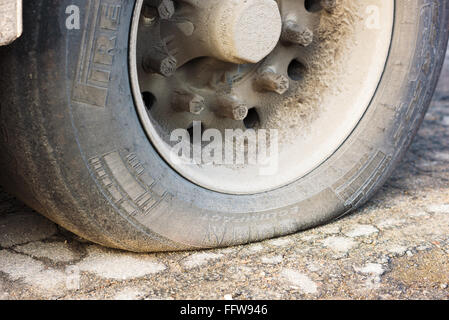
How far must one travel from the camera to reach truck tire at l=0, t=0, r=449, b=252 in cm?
129

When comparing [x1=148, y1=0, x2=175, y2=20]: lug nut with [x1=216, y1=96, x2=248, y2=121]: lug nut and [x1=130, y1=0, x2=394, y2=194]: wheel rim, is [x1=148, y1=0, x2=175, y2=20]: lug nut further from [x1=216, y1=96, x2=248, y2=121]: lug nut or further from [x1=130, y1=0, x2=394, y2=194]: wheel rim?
[x1=216, y1=96, x2=248, y2=121]: lug nut

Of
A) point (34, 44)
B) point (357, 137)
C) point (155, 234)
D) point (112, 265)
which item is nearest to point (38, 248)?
point (112, 265)

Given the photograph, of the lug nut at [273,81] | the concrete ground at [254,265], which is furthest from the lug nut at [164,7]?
the concrete ground at [254,265]

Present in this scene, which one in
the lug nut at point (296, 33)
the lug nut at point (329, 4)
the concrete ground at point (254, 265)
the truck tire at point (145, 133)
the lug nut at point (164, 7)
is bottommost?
the concrete ground at point (254, 265)

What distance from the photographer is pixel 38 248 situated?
161 cm

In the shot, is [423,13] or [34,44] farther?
[423,13]

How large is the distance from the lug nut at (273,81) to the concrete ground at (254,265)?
0.48 metres

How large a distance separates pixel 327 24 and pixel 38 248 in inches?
46.6

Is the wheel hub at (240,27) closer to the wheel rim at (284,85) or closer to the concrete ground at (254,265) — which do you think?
the wheel rim at (284,85)

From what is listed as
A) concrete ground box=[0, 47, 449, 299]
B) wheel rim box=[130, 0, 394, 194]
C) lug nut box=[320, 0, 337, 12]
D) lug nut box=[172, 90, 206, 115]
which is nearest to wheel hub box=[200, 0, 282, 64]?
wheel rim box=[130, 0, 394, 194]

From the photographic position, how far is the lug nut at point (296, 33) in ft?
6.17

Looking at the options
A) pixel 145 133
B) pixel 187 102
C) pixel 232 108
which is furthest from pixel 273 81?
pixel 145 133

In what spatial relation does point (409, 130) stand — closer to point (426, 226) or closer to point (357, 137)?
point (357, 137)

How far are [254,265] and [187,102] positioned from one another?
1.77 feet
